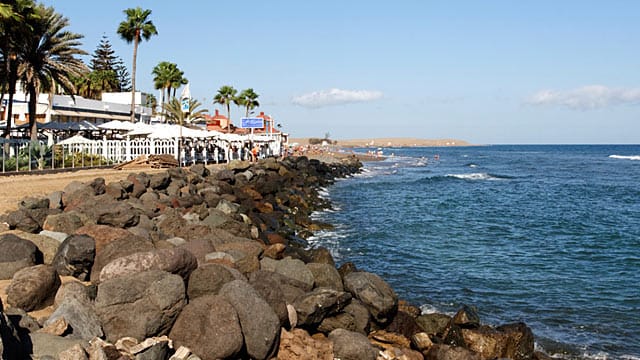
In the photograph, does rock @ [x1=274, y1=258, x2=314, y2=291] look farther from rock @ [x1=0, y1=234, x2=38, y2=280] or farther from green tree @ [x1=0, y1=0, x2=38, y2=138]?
green tree @ [x1=0, y1=0, x2=38, y2=138]

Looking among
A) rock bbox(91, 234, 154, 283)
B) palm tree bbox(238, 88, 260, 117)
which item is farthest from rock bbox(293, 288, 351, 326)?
palm tree bbox(238, 88, 260, 117)

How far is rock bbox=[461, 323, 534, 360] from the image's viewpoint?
943 cm

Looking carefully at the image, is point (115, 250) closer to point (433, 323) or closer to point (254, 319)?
point (254, 319)

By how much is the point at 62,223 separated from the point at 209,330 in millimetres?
5340

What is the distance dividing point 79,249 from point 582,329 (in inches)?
351

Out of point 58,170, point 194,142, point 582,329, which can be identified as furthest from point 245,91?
point 582,329

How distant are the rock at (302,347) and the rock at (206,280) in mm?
1055

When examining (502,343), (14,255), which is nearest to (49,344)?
(14,255)

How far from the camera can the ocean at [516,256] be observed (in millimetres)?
11805

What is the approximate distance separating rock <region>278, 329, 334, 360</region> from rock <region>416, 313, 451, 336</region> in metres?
2.37

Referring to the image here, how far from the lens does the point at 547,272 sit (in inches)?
634

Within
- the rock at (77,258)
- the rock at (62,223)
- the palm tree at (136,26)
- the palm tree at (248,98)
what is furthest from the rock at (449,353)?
the palm tree at (248,98)

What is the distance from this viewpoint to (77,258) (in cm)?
866

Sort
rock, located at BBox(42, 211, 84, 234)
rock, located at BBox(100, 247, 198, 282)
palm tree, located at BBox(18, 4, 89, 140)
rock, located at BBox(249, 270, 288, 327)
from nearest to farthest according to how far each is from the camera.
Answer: rock, located at BBox(100, 247, 198, 282)
rock, located at BBox(249, 270, 288, 327)
rock, located at BBox(42, 211, 84, 234)
palm tree, located at BBox(18, 4, 89, 140)
